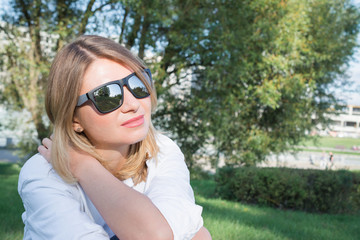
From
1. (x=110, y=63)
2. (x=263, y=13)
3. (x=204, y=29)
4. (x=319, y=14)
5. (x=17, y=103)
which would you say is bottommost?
(x=17, y=103)

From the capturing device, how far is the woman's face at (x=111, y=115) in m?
1.42

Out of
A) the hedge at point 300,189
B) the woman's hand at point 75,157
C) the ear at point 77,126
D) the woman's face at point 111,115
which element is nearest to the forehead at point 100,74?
the woman's face at point 111,115

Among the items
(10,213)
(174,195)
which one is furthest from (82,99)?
(10,213)

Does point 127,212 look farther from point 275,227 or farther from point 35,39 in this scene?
point 35,39

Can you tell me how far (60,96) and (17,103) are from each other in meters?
9.61

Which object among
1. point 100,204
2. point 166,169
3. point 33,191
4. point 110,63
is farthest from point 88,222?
point 110,63

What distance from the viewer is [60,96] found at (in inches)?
56.3

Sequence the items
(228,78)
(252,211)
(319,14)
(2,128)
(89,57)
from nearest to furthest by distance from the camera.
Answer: (89,57)
(252,211)
(228,78)
(2,128)
(319,14)

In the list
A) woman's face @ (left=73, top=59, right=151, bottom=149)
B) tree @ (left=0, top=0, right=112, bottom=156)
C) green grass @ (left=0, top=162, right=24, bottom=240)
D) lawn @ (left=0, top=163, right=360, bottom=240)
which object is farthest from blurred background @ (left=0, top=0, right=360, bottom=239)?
woman's face @ (left=73, top=59, right=151, bottom=149)

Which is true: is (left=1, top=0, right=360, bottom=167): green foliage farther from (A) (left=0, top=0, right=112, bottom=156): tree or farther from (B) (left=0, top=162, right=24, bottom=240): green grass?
(B) (left=0, top=162, right=24, bottom=240): green grass

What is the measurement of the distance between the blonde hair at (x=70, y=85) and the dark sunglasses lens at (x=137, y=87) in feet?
0.13

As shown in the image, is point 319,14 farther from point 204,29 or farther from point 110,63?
point 110,63

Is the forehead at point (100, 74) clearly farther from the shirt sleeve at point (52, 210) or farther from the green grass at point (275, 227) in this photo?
the green grass at point (275, 227)

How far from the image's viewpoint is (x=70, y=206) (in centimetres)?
127
